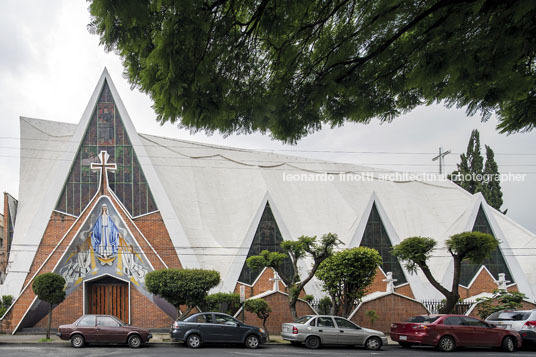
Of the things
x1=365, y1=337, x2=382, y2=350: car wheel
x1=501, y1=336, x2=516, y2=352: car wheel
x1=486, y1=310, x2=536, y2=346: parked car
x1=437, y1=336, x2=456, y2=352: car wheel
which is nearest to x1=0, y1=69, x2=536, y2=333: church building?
x1=365, y1=337, x2=382, y2=350: car wheel

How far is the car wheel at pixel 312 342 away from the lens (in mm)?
18109

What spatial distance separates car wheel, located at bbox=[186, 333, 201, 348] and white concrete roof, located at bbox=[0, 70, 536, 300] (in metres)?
8.75

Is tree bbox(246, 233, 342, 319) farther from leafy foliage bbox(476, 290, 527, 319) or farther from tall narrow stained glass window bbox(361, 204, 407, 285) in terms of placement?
tall narrow stained glass window bbox(361, 204, 407, 285)

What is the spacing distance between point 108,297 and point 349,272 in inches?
514

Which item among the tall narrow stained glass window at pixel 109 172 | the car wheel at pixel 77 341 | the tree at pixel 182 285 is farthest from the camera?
the tall narrow stained glass window at pixel 109 172

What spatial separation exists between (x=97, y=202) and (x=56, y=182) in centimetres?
261

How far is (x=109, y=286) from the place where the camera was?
84.4ft

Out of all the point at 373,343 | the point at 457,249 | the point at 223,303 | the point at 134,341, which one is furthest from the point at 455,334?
the point at 223,303

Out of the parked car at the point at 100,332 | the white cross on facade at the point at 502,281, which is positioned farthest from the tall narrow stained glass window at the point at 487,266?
the parked car at the point at 100,332

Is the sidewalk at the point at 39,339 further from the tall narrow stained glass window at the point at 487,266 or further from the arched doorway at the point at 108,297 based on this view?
the tall narrow stained glass window at the point at 487,266

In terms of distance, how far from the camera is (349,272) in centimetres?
2175

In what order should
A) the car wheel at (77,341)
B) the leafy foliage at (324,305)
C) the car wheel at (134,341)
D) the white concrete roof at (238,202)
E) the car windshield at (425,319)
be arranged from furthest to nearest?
the white concrete roof at (238,202) → the leafy foliage at (324,305) → the car windshield at (425,319) → the car wheel at (134,341) → the car wheel at (77,341)

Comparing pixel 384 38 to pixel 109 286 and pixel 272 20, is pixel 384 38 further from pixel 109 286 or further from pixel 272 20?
pixel 109 286

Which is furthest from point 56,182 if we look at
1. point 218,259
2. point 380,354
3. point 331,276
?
point 380,354
